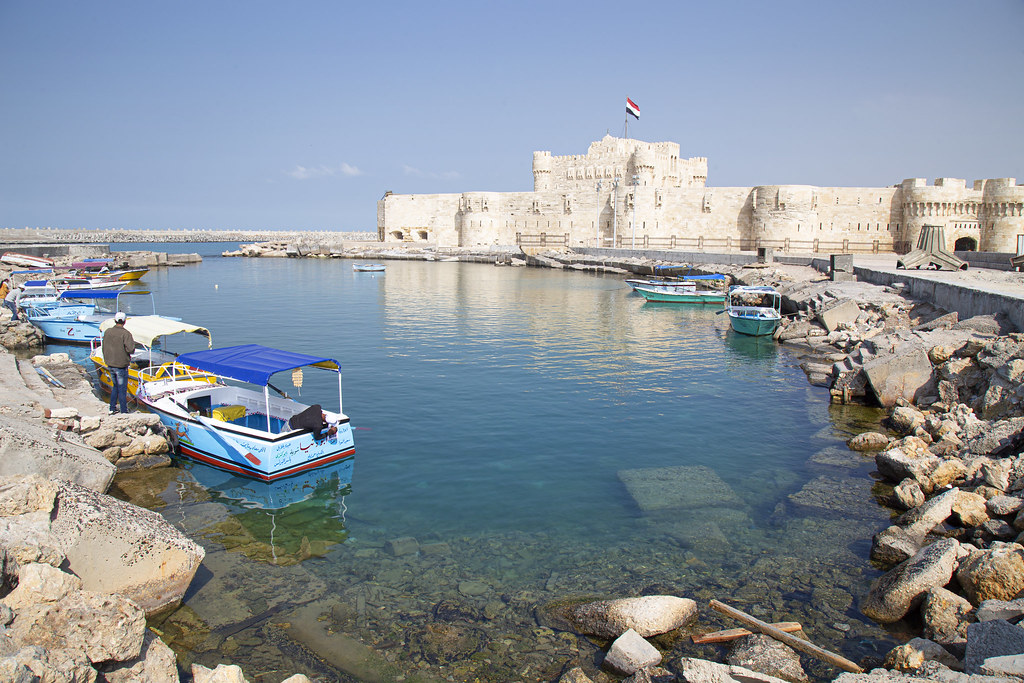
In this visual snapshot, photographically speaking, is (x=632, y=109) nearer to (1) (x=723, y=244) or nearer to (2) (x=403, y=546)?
(1) (x=723, y=244)

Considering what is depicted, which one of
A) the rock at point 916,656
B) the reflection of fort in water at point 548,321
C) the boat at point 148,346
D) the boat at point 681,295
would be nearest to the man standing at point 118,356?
the boat at point 148,346

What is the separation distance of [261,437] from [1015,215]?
40.3 m

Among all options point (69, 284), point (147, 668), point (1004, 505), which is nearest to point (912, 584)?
point (1004, 505)

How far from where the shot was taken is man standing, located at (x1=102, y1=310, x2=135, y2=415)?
34.7 ft

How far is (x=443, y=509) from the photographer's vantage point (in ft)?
26.4

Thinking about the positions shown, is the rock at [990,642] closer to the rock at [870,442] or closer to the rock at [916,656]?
the rock at [916,656]

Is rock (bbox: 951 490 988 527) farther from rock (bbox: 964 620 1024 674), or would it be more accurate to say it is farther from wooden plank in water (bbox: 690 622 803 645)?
rock (bbox: 964 620 1024 674)

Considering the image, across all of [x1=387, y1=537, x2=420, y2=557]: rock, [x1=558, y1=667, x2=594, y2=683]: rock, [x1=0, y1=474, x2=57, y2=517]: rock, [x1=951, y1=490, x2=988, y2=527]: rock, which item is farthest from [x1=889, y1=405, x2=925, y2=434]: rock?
[x1=0, y1=474, x2=57, y2=517]: rock

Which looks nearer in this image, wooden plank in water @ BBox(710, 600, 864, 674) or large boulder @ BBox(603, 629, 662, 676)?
wooden plank in water @ BBox(710, 600, 864, 674)

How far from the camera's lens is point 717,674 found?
4402 mm

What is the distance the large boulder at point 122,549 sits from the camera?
509 cm

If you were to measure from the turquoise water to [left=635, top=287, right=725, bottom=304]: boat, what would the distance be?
44.5 feet

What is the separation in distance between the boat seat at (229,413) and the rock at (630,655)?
7121 mm

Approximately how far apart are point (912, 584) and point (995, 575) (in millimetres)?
608
